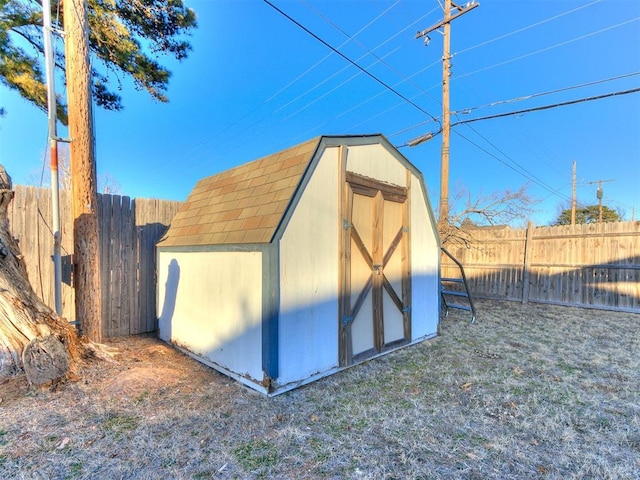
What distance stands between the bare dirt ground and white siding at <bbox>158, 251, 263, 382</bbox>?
0.92 ft

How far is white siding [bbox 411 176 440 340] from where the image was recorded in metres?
4.86

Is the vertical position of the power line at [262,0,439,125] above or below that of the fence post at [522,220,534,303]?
above

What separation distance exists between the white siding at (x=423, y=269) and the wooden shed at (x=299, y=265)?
0.11ft

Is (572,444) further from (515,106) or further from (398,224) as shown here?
(515,106)

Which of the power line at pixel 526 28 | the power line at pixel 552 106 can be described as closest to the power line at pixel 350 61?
the power line at pixel 552 106

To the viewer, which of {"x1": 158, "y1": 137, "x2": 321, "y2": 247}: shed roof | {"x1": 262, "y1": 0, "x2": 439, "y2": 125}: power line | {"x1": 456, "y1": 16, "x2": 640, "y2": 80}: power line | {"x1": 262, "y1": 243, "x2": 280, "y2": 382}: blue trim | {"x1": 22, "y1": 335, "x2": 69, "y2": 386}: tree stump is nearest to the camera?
{"x1": 22, "y1": 335, "x2": 69, "y2": 386}: tree stump

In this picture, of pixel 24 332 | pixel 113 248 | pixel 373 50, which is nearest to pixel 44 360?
pixel 24 332

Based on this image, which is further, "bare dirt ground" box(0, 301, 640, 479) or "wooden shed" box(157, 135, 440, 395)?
"wooden shed" box(157, 135, 440, 395)

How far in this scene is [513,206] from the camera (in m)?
9.38

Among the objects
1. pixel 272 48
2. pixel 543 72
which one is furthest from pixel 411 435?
pixel 272 48

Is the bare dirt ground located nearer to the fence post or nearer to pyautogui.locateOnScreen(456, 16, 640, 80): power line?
the fence post

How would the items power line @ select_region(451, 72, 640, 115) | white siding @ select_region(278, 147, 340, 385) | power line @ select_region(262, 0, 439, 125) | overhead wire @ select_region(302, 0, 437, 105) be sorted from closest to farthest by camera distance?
white siding @ select_region(278, 147, 340, 385) → power line @ select_region(262, 0, 439, 125) → overhead wire @ select_region(302, 0, 437, 105) → power line @ select_region(451, 72, 640, 115)

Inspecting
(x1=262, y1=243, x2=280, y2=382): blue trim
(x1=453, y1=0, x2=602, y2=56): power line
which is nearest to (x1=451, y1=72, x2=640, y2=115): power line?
(x1=453, y1=0, x2=602, y2=56): power line

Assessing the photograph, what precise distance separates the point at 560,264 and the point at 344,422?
763 cm
